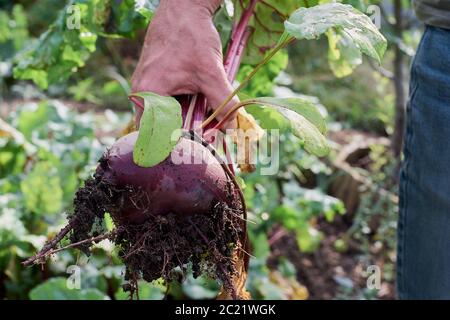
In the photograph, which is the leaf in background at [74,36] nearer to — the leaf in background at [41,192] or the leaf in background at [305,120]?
the leaf in background at [41,192]

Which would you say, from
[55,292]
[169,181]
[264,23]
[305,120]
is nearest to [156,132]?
[169,181]

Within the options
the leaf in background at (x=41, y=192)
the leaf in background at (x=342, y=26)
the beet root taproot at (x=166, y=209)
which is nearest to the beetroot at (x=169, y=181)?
the beet root taproot at (x=166, y=209)

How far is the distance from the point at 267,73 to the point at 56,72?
2.11 feet

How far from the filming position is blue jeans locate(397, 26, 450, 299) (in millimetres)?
1563

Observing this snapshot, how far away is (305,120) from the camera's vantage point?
4.26 ft

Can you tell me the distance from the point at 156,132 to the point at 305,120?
29 cm

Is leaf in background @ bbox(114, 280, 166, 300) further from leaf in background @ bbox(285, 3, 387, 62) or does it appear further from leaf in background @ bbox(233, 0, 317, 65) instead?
leaf in background @ bbox(285, 3, 387, 62)

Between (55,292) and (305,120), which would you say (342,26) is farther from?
(55,292)

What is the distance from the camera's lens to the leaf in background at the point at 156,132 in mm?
1232

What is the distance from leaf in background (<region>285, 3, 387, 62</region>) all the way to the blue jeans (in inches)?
15.7

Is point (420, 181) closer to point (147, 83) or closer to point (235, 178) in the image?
point (235, 178)

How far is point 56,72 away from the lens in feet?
6.68

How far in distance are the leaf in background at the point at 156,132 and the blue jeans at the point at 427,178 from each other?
2.17ft
